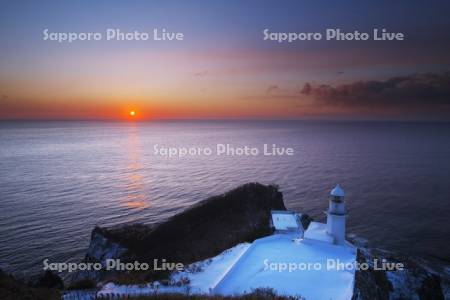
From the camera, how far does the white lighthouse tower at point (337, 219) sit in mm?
22031

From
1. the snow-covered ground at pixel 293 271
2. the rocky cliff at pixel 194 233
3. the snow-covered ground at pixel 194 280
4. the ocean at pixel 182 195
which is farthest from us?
the ocean at pixel 182 195

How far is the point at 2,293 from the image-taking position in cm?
1386

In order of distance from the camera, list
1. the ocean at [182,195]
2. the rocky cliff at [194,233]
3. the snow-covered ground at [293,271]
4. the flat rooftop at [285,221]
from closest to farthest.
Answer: the snow-covered ground at [293,271] → the rocky cliff at [194,233] → the flat rooftop at [285,221] → the ocean at [182,195]

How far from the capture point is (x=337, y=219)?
22078 millimetres

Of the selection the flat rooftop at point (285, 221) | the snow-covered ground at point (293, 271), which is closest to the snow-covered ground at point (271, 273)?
the snow-covered ground at point (293, 271)

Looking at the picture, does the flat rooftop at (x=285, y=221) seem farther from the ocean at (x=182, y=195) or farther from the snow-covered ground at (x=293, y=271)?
the ocean at (x=182, y=195)

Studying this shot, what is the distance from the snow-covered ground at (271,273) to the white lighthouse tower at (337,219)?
31.7 inches

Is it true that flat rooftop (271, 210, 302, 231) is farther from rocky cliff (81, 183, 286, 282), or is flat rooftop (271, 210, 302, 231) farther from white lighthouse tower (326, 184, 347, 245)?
white lighthouse tower (326, 184, 347, 245)

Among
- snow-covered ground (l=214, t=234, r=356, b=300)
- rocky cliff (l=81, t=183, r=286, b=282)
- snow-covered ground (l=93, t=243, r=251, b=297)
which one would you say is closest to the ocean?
rocky cliff (l=81, t=183, r=286, b=282)

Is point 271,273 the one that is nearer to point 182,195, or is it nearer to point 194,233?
point 194,233

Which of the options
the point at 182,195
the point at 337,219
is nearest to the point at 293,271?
the point at 337,219

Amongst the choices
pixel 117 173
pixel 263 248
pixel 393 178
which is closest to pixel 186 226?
pixel 263 248

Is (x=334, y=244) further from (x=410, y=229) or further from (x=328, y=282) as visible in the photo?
(x=410, y=229)

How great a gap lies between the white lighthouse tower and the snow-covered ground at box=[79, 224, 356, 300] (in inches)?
31.7
